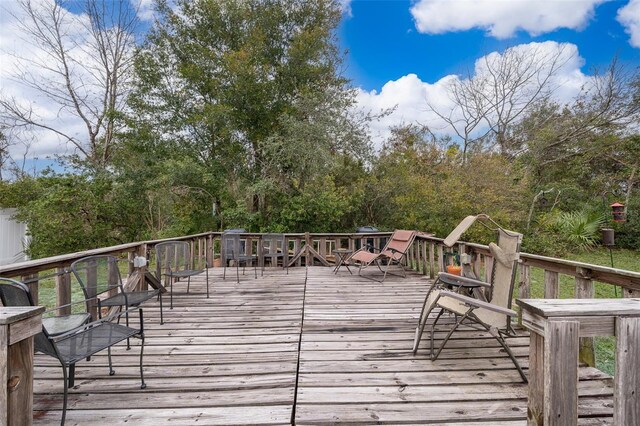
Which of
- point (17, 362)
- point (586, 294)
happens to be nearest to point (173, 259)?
point (17, 362)

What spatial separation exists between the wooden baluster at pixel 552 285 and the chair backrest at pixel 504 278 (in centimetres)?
50

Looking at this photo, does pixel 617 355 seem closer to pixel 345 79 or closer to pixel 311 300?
pixel 311 300

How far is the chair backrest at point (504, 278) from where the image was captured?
2416 mm

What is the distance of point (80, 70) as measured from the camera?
11.8m

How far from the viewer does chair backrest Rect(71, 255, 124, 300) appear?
2422 millimetres

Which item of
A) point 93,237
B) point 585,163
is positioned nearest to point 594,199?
point 585,163

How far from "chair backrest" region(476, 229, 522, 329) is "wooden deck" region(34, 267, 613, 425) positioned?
12.6 inches

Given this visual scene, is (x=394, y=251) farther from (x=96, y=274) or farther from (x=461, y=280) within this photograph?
(x=96, y=274)

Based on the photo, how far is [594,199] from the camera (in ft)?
41.2

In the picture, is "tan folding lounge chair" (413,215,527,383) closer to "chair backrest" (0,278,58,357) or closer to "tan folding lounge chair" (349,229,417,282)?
"chair backrest" (0,278,58,357)

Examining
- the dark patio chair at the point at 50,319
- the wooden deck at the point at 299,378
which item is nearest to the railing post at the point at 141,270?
the wooden deck at the point at 299,378

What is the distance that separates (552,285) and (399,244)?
9.82 ft

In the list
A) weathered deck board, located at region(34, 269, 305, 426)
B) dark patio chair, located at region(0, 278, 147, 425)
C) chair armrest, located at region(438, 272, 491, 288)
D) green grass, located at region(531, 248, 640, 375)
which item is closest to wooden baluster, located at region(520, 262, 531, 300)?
chair armrest, located at region(438, 272, 491, 288)

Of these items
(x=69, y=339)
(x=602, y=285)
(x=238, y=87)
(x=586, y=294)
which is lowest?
(x=602, y=285)
